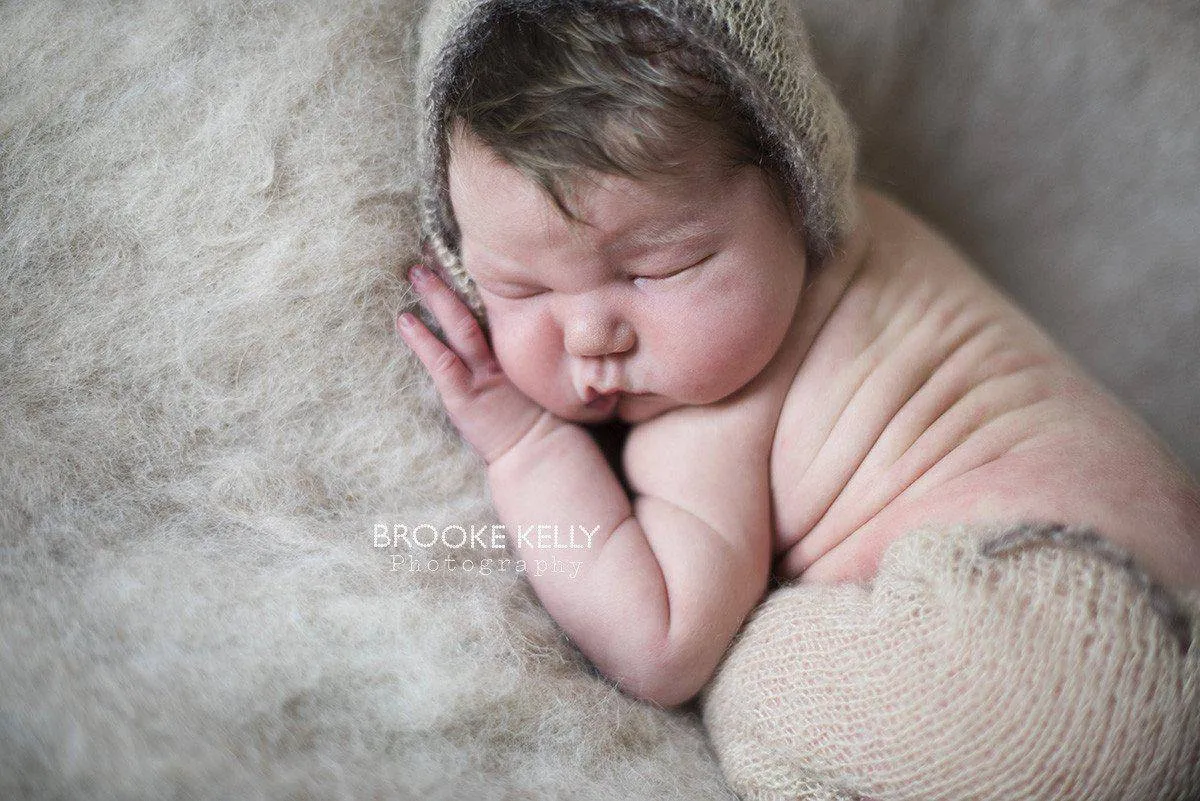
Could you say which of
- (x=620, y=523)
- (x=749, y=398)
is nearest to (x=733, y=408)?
(x=749, y=398)

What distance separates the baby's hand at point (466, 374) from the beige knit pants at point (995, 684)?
0.37 m

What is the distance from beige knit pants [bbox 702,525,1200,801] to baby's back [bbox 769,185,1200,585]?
0.11 metres

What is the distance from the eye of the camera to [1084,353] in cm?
109

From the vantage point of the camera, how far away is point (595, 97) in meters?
0.69

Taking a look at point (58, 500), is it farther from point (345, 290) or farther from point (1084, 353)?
point (1084, 353)

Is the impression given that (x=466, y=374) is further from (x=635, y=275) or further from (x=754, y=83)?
(x=754, y=83)

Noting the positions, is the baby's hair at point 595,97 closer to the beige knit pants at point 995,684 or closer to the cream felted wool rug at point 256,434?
the cream felted wool rug at point 256,434

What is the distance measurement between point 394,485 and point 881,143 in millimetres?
731

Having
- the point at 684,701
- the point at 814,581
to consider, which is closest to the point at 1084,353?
the point at 814,581

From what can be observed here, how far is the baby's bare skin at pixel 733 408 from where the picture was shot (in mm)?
742

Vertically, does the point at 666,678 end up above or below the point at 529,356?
below

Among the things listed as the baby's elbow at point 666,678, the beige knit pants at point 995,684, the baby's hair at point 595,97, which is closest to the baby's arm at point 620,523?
the baby's elbow at point 666,678

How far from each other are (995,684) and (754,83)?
1.62 ft

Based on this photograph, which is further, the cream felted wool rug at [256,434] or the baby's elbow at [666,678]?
the baby's elbow at [666,678]
